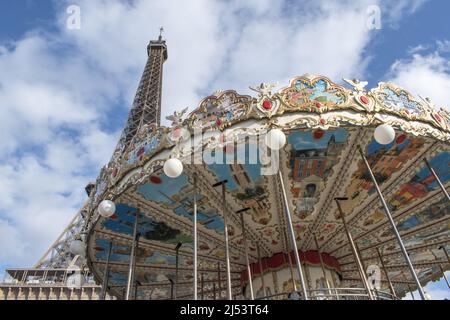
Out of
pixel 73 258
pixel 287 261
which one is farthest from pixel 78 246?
pixel 73 258

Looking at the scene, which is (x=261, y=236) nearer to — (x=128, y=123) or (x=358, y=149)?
(x=358, y=149)

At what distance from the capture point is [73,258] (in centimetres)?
5969

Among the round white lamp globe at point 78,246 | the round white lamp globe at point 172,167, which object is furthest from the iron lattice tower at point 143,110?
the round white lamp globe at point 172,167

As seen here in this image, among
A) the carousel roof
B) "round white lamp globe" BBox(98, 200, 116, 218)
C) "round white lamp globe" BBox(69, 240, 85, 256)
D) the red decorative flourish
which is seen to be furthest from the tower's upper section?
"round white lamp globe" BBox(98, 200, 116, 218)

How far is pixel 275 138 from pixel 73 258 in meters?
60.5

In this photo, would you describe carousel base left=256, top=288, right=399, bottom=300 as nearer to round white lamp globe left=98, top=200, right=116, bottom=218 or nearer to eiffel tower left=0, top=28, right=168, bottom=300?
round white lamp globe left=98, top=200, right=116, bottom=218

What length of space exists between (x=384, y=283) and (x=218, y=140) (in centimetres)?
1125

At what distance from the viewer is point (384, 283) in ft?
49.5

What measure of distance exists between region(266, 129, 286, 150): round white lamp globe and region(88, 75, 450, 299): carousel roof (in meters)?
0.42

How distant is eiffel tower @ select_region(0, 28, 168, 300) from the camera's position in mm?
43688

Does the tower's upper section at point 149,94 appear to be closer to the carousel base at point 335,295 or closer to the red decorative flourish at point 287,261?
the red decorative flourish at point 287,261

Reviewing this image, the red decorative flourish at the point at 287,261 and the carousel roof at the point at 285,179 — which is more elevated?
the carousel roof at the point at 285,179

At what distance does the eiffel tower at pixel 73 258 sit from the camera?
43.7 m
